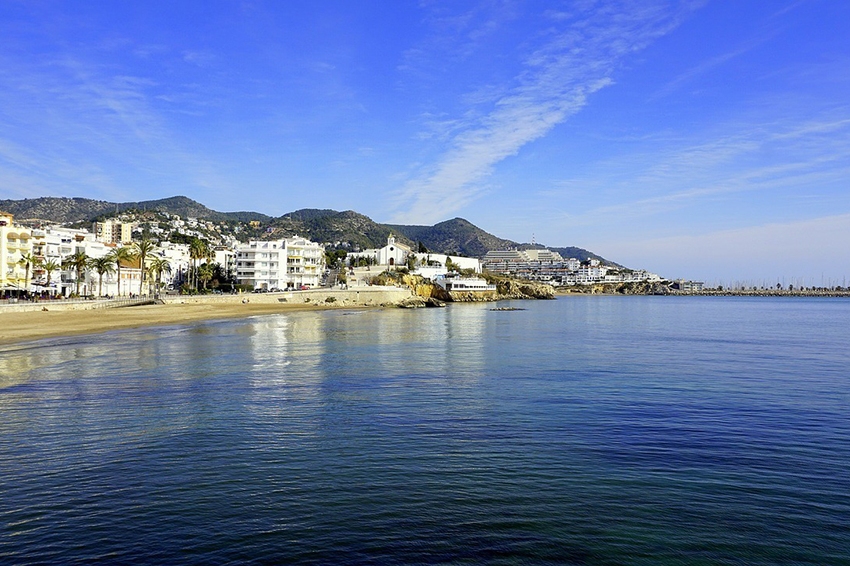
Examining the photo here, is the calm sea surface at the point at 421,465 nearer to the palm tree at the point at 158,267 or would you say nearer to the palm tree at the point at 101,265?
the palm tree at the point at 101,265

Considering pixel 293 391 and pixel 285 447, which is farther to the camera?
pixel 293 391

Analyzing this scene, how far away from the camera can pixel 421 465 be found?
13.5 meters

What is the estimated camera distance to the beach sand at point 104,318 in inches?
1786

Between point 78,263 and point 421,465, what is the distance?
8174 centimetres

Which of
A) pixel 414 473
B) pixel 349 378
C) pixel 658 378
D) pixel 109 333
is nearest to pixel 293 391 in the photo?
pixel 349 378

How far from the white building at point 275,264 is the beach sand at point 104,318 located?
93.7 ft

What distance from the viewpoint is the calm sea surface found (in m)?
9.55

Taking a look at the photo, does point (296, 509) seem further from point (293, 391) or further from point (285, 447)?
point (293, 391)

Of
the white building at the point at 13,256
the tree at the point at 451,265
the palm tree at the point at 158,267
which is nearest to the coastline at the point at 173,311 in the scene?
the white building at the point at 13,256

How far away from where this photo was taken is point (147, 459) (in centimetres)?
1381

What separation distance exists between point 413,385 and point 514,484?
41.1ft

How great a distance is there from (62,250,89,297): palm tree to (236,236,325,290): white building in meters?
31.2

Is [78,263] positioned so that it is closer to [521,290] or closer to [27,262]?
[27,262]

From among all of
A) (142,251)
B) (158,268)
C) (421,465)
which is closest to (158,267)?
(158,268)
